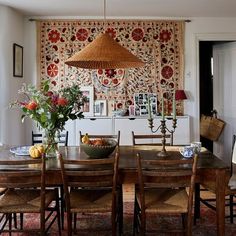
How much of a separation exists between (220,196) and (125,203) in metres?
1.62

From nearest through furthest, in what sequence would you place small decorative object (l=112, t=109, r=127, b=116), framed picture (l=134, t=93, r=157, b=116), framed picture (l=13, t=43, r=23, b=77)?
framed picture (l=13, t=43, r=23, b=77), small decorative object (l=112, t=109, r=127, b=116), framed picture (l=134, t=93, r=157, b=116)

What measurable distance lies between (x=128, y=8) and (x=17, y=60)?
189 centimetres

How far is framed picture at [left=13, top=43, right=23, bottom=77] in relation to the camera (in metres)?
5.26

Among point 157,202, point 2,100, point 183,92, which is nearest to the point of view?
point 157,202

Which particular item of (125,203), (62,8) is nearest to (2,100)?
(62,8)

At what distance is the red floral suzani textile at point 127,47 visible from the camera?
223 inches

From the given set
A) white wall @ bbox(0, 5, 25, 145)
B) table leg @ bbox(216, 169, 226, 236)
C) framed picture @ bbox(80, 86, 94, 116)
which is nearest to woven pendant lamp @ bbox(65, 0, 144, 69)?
table leg @ bbox(216, 169, 226, 236)

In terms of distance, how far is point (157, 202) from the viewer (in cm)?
276

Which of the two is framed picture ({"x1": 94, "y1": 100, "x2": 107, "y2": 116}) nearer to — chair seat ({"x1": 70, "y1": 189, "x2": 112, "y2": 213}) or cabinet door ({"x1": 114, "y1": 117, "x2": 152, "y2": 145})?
cabinet door ({"x1": 114, "y1": 117, "x2": 152, "y2": 145})

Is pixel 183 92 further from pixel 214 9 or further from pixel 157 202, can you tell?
pixel 157 202

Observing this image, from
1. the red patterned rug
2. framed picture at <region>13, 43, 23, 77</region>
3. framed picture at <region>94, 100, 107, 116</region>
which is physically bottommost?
the red patterned rug

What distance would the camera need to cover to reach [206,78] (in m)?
6.61

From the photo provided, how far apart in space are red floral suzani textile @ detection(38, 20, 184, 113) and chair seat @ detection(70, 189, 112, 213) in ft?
9.55

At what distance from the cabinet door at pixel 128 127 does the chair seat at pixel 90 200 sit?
2389mm
